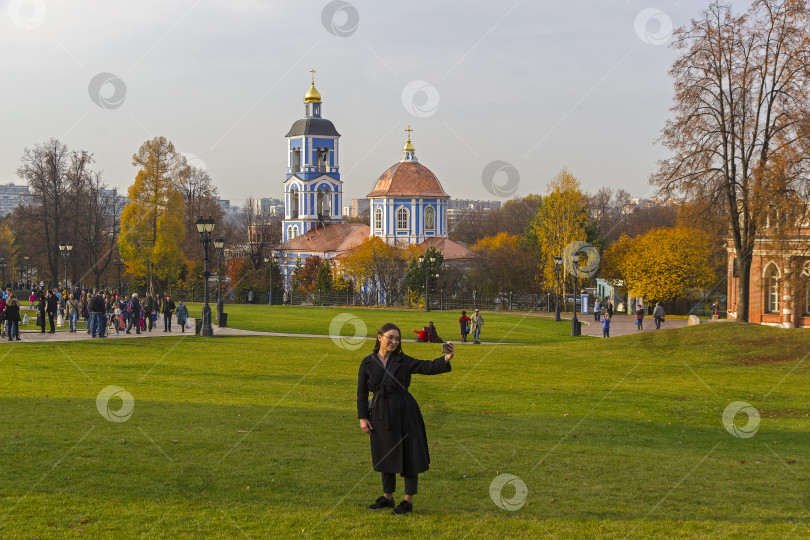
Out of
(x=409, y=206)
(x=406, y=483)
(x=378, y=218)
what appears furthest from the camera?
(x=378, y=218)

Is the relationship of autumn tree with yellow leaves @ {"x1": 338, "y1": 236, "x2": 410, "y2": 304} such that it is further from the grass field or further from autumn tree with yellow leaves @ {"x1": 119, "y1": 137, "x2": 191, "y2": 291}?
the grass field

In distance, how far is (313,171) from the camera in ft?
306

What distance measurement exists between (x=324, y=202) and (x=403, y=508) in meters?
87.9

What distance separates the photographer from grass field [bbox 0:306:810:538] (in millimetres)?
8023

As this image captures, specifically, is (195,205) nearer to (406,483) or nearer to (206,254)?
(206,254)

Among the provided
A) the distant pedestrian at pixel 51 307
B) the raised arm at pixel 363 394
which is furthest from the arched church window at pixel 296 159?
the raised arm at pixel 363 394

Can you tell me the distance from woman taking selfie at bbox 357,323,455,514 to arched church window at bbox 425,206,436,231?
73.8 m

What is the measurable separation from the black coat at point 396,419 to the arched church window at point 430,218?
73.9 meters

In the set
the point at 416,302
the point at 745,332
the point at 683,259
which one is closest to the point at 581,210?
the point at 683,259

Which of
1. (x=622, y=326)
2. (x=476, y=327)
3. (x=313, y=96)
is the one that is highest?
(x=313, y=96)

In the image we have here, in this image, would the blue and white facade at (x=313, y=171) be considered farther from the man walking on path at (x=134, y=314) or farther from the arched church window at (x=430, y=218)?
the man walking on path at (x=134, y=314)

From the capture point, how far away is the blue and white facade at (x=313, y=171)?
306 feet

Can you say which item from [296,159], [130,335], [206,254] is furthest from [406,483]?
[296,159]

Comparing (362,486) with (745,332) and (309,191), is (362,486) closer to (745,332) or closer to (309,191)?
(745,332)
